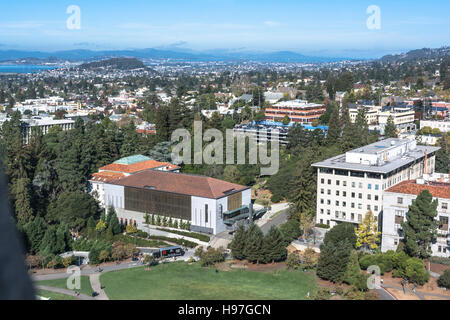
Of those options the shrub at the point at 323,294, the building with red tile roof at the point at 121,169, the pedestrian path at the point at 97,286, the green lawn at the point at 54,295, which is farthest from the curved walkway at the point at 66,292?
the building with red tile roof at the point at 121,169

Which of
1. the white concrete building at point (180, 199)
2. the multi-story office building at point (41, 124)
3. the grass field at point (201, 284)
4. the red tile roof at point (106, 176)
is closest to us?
the grass field at point (201, 284)

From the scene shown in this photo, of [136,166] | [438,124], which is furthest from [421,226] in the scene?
[438,124]

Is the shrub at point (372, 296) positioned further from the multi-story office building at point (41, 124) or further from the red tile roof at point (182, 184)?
the multi-story office building at point (41, 124)

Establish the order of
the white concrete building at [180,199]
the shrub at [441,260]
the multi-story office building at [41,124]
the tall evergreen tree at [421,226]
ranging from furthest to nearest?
the multi-story office building at [41,124] < the white concrete building at [180,199] < the shrub at [441,260] < the tall evergreen tree at [421,226]

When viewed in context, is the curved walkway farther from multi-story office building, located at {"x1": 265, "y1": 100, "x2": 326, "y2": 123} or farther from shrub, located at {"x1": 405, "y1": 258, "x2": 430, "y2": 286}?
multi-story office building, located at {"x1": 265, "y1": 100, "x2": 326, "y2": 123}

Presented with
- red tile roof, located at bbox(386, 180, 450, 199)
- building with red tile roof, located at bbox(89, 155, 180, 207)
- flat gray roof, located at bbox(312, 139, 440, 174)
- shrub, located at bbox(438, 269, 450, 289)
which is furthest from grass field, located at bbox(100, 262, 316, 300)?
building with red tile roof, located at bbox(89, 155, 180, 207)

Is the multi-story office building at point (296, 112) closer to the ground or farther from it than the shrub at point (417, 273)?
farther from it

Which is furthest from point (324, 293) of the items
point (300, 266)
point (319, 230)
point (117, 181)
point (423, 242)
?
point (117, 181)
